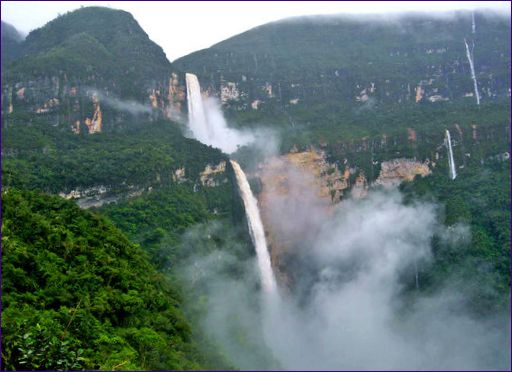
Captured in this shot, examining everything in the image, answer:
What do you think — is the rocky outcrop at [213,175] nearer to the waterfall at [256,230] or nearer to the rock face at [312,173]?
the waterfall at [256,230]

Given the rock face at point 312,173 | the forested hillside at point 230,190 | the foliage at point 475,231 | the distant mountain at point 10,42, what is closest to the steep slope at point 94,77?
the forested hillside at point 230,190

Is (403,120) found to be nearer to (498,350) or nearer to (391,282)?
(391,282)

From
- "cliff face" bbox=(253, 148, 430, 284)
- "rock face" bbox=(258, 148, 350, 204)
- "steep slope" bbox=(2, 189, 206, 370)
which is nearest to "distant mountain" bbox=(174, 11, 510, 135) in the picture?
"rock face" bbox=(258, 148, 350, 204)

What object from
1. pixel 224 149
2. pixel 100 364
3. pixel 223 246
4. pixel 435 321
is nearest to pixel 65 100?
pixel 224 149

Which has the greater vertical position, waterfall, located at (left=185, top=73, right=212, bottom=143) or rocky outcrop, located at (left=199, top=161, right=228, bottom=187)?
waterfall, located at (left=185, top=73, right=212, bottom=143)

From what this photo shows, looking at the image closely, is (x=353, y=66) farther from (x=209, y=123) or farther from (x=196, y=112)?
(x=196, y=112)

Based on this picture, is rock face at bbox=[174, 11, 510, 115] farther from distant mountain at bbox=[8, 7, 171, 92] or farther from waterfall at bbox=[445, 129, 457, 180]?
waterfall at bbox=[445, 129, 457, 180]
